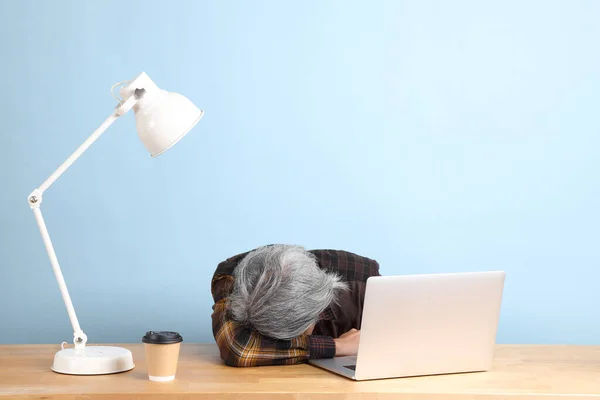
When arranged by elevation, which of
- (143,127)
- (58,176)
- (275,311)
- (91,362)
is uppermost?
(143,127)

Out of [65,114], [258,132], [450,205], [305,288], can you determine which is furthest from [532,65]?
[65,114]

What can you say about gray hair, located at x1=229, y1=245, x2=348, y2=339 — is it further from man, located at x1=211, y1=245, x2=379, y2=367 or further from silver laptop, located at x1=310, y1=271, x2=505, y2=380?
silver laptop, located at x1=310, y1=271, x2=505, y2=380

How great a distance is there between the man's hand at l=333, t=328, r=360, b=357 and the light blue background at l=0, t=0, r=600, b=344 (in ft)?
3.22

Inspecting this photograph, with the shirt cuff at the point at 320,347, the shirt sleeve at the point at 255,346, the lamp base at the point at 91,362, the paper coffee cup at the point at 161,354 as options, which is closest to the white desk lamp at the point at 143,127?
the lamp base at the point at 91,362

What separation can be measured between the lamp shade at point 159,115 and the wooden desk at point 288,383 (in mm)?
584

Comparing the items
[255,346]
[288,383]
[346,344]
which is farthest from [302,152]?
[288,383]

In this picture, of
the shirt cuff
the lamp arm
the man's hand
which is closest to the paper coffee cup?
the lamp arm

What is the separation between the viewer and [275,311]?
2260mm

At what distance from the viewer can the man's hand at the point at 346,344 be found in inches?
94.2

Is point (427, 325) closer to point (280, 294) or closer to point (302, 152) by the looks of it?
point (280, 294)

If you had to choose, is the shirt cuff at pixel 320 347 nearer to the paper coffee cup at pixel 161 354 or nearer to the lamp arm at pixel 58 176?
the paper coffee cup at pixel 161 354

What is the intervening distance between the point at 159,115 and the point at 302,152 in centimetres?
139

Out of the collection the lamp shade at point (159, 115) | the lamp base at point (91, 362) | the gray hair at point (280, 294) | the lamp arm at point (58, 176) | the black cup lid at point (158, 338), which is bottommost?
the lamp base at point (91, 362)

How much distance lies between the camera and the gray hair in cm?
226
